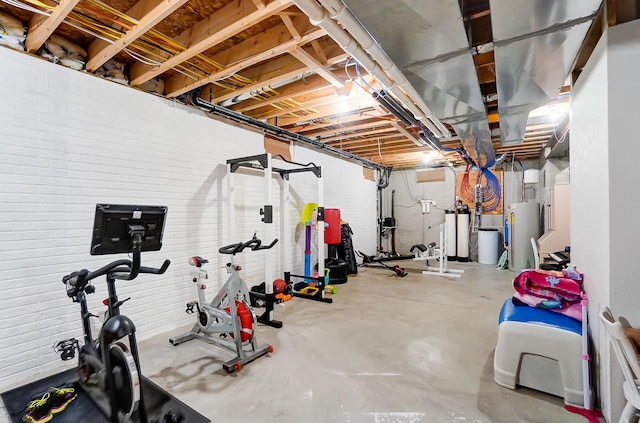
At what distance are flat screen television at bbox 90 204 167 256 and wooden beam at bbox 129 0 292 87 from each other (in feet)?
4.74

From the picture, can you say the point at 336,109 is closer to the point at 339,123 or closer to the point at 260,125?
the point at 339,123

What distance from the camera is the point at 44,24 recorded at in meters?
2.17

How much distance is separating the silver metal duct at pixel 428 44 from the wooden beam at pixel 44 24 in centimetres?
194

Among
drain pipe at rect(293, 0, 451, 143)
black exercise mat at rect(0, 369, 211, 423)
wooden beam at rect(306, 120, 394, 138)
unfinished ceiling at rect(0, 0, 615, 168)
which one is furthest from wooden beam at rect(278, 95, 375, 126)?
black exercise mat at rect(0, 369, 211, 423)

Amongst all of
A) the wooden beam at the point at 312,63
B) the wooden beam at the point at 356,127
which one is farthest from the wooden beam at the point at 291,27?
the wooden beam at the point at 356,127

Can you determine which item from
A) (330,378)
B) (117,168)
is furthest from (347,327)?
(117,168)

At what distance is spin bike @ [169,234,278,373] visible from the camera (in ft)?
8.47

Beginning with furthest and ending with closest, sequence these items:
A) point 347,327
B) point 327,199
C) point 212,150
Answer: point 327,199 < point 212,150 < point 347,327

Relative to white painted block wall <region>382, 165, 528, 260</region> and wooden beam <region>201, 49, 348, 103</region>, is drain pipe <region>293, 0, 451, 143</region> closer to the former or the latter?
wooden beam <region>201, 49, 348, 103</region>

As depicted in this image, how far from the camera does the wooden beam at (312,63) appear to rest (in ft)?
8.18

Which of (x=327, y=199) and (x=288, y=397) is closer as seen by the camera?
(x=288, y=397)

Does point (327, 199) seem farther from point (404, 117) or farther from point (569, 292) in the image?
point (569, 292)

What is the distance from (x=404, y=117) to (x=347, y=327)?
278cm

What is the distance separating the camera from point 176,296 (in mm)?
3379
